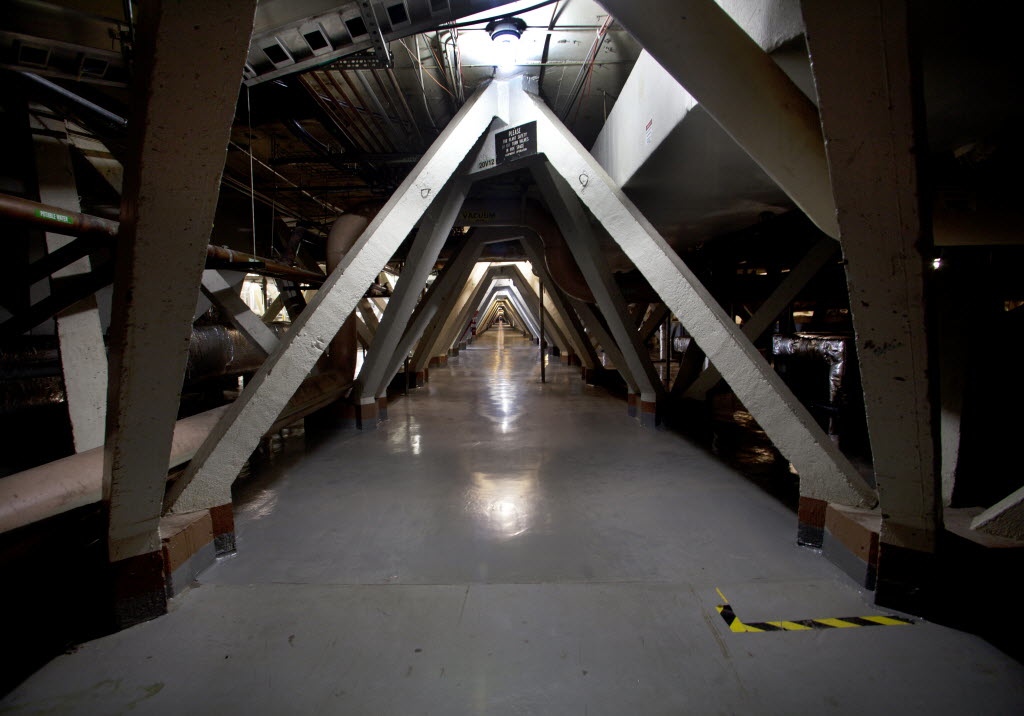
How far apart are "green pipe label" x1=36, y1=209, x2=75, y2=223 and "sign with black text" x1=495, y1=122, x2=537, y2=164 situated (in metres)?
3.09

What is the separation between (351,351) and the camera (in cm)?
528

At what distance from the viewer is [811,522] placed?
89.3 inches

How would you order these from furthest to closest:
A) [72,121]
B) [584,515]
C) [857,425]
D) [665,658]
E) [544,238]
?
[544,238] < [857,425] < [72,121] < [584,515] < [665,658]

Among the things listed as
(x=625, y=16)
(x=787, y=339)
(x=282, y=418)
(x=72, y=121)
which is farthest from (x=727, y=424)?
(x=72, y=121)

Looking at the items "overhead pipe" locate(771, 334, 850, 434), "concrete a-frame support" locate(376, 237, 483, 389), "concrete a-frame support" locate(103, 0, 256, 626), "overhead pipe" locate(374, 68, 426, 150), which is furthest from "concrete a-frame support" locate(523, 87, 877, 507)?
"concrete a-frame support" locate(376, 237, 483, 389)

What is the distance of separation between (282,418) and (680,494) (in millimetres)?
3336

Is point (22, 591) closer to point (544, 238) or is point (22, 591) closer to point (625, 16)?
point (625, 16)

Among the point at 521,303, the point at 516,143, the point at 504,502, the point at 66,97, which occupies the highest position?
the point at 516,143

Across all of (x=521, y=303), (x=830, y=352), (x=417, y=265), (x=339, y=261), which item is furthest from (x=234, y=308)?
(x=521, y=303)

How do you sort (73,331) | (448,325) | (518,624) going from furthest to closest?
(448,325) < (73,331) < (518,624)

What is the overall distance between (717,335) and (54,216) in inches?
131

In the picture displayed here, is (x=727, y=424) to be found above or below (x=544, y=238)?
below

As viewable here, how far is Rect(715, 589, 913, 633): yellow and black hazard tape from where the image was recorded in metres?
1.65

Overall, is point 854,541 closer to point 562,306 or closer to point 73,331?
point 73,331
